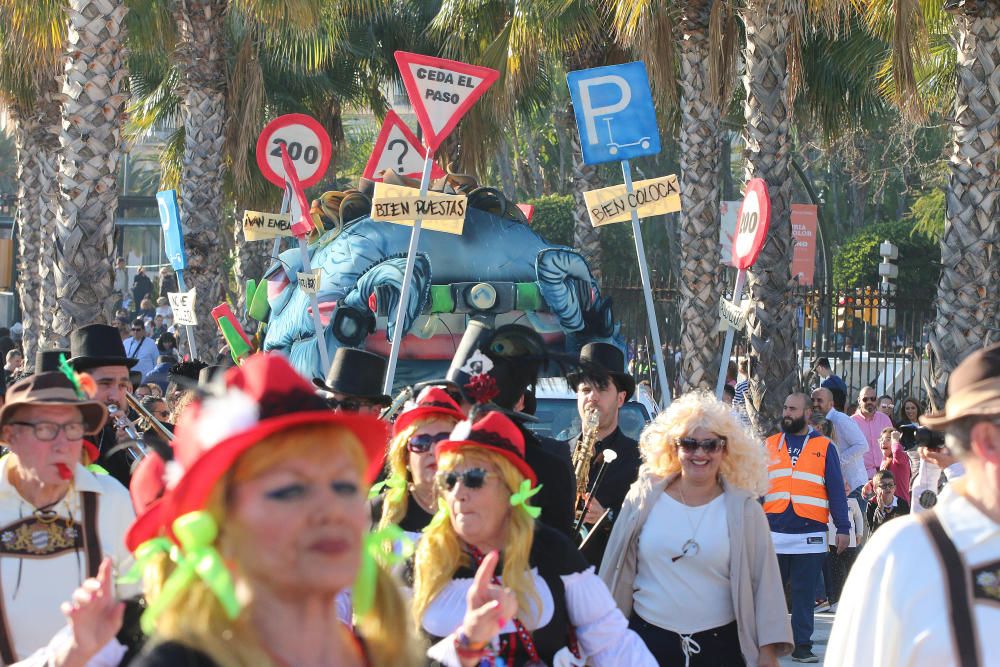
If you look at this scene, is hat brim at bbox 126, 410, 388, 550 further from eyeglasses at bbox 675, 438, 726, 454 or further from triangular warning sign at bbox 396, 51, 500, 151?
triangular warning sign at bbox 396, 51, 500, 151

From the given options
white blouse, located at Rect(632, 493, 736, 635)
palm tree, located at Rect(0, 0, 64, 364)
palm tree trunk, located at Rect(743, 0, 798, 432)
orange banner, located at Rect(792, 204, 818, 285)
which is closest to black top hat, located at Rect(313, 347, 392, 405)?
white blouse, located at Rect(632, 493, 736, 635)

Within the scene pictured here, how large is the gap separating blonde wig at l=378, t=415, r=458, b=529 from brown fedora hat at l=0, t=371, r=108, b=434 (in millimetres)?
955

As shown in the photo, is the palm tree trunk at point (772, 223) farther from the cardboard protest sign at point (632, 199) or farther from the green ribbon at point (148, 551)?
the green ribbon at point (148, 551)

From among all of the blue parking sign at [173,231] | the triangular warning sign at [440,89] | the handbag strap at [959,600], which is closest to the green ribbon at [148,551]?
the handbag strap at [959,600]

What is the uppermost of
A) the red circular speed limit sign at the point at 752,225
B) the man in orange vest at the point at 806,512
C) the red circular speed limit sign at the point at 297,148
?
the red circular speed limit sign at the point at 297,148

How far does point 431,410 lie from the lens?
495 cm

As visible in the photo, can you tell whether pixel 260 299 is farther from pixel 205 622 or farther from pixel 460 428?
pixel 205 622

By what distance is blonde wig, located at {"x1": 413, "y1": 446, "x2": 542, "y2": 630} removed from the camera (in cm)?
400

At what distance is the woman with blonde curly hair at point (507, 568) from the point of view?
13.2 feet

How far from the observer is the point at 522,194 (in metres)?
44.6

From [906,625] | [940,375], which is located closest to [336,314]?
[940,375]

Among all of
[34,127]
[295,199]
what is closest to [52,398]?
[295,199]

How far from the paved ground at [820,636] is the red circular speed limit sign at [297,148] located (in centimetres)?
497

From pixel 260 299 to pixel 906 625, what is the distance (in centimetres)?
970
